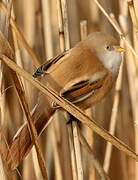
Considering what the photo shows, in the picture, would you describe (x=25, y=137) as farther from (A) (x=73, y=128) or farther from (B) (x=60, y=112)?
(B) (x=60, y=112)

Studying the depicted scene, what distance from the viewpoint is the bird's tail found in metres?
1.26

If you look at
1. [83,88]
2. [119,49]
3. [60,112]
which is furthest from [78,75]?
[60,112]

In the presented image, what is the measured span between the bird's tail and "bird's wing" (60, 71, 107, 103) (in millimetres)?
74

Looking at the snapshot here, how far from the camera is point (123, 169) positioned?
1.94 m

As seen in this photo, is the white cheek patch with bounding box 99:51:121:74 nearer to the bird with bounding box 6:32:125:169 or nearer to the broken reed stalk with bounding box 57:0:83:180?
the bird with bounding box 6:32:125:169

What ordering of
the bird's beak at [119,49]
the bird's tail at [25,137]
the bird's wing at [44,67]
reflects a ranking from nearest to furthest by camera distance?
the bird's tail at [25,137] < the bird's wing at [44,67] < the bird's beak at [119,49]

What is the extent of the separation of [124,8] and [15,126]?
0.66 m

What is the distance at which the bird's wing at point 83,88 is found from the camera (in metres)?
1.51

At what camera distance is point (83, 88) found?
1559mm

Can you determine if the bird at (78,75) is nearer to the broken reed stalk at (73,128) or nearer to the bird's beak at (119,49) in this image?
the bird's beak at (119,49)

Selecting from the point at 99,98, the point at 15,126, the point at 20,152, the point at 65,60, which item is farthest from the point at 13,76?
the point at 15,126

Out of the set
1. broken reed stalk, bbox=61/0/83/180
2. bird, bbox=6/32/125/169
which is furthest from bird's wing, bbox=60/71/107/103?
broken reed stalk, bbox=61/0/83/180

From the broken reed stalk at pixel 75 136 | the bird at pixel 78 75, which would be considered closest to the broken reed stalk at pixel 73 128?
the broken reed stalk at pixel 75 136

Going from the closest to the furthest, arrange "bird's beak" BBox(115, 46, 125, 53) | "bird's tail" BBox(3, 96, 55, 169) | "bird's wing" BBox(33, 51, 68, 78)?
"bird's tail" BBox(3, 96, 55, 169)
"bird's wing" BBox(33, 51, 68, 78)
"bird's beak" BBox(115, 46, 125, 53)
